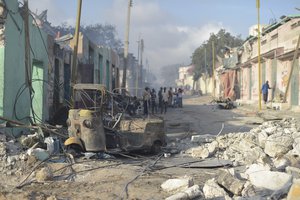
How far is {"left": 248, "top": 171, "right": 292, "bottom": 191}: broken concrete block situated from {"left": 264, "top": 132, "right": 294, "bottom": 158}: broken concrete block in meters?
3.10

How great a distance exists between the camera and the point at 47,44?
1521 centimetres

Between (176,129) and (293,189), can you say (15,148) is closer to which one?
(293,189)

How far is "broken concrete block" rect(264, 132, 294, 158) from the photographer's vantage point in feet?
33.7

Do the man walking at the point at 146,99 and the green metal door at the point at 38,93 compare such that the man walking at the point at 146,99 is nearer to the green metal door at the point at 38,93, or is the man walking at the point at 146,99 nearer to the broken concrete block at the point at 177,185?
the green metal door at the point at 38,93

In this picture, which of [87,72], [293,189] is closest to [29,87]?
[293,189]

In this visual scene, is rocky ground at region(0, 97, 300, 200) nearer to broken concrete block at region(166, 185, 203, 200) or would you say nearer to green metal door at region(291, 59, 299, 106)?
broken concrete block at region(166, 185, 203, 200)

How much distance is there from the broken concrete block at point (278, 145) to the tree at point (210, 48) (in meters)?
52.6

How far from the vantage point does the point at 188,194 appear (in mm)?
6457

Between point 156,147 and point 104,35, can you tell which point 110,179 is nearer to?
point 156,147

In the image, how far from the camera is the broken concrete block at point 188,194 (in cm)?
638

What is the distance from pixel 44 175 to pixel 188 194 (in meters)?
2.91

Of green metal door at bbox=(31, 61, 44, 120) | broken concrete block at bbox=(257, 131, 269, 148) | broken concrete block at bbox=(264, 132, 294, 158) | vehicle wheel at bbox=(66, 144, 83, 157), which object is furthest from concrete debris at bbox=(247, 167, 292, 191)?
green metal door at bbox=(31, 61, 44, 120)

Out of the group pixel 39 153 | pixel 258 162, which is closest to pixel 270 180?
pixel 258 162

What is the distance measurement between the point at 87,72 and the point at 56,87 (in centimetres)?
585
